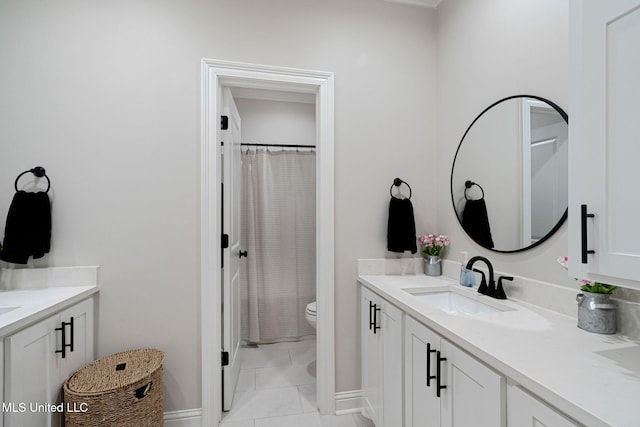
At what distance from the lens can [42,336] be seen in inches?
52.2

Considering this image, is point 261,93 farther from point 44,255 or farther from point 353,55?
point 44,255

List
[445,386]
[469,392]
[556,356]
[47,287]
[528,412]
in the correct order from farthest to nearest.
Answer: [47,287] → [445,386] → [469,392] → [556,356] → [528,412]

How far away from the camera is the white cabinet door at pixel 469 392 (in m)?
0.87

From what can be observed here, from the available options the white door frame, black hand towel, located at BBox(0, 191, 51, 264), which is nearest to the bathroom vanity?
black hand towel, located at BBox(0, 191, 51, 264)

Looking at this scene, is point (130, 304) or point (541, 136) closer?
point (541, 136)

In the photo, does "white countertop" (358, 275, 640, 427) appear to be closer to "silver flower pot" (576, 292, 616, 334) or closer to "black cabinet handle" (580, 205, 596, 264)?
"silver flower pot" (576, 292, 616, 334)

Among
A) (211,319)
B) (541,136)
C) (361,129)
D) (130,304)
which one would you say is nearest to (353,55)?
(361,129)

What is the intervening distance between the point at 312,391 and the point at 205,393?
0.80 m

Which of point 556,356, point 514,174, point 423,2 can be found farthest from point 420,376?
point 423,2

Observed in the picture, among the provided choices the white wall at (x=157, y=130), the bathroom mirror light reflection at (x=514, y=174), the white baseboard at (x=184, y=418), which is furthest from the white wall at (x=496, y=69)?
the white baseboard at (x=184, y=418)

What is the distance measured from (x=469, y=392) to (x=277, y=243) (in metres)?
2.47

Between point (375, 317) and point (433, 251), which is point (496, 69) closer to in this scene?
point (433, 251)

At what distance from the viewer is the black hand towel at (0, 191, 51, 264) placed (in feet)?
5.22

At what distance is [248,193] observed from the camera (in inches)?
126
